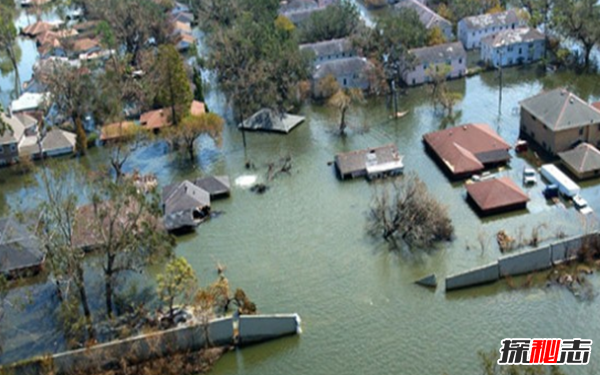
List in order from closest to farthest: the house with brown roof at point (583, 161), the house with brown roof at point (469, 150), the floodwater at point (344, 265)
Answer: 1. the floodwater at point (344, 265)
2. the house with brown roof at point (583, 161)
3. the house with brown roof at point (469, 150)

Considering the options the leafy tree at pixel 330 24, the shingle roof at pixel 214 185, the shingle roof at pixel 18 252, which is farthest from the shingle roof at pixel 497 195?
the leafy tree at pixel 330 24

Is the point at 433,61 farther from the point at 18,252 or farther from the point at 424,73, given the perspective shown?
the point at 18,252

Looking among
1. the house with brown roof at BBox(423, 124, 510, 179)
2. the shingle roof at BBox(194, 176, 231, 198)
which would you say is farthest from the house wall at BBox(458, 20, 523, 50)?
the shingle roof at BBox(194, 176, 231, 198)

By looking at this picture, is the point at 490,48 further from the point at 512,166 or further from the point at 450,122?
the point at 512,166

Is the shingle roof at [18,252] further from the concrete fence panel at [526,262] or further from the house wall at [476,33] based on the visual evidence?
the house wall at [476,33]

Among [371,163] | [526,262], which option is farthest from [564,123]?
[526,262]

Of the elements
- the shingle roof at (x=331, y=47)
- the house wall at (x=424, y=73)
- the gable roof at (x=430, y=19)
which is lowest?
the house wall at (x=424, y=73)

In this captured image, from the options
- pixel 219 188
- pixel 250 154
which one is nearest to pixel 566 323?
pixel 219 188
